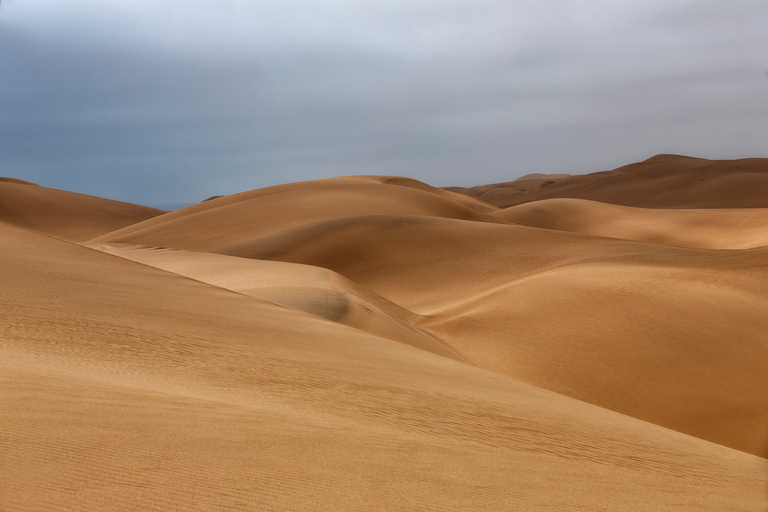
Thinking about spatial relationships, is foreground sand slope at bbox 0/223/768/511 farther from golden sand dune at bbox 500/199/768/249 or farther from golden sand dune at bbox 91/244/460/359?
golden sand dune at bbox 500/199/768/249

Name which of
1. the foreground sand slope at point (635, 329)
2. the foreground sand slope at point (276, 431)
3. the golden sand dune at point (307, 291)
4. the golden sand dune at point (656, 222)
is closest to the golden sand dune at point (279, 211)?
the golden sand dune at point (656, 222)

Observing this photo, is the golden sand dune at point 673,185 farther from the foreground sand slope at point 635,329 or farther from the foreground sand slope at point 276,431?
the foreground sand slope at point 276,431

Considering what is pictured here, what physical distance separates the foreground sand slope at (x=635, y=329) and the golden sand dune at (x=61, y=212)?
147 feet

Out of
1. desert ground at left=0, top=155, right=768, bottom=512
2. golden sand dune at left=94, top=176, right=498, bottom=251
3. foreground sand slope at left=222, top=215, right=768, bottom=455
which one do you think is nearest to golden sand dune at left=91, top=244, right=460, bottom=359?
desert ground at left=0, top=155, right=768, bottom=512

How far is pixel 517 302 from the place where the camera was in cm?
1531

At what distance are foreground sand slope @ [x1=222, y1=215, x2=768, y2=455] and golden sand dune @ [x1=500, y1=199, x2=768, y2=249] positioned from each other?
15197mm

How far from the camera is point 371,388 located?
16.9 ft

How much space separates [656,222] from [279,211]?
82.6 feet

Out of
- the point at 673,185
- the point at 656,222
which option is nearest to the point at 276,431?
the point at 656,222

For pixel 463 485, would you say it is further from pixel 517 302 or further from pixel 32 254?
pixel 517 302

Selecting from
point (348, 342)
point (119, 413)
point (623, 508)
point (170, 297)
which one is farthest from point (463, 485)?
point (170, 297)

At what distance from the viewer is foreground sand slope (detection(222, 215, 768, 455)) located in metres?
10.8

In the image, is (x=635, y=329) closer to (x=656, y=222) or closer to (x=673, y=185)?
(x=656, y=222)

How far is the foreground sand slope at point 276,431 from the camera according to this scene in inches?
101
